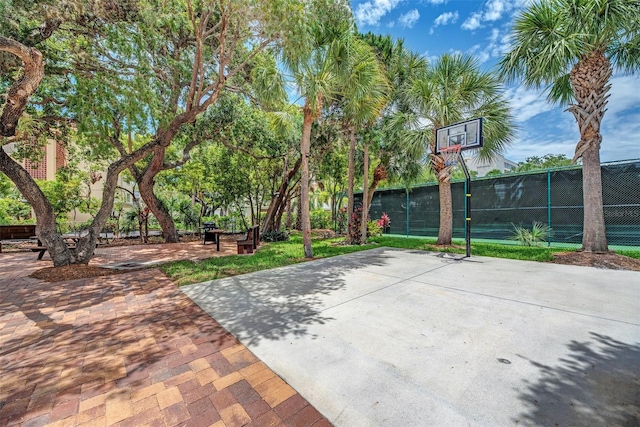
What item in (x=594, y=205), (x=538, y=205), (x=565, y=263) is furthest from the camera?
(x=538, y=205)

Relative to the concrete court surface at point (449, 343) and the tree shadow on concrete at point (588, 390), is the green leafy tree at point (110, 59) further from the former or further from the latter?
the tree shadow on concrete at point (588, 390)

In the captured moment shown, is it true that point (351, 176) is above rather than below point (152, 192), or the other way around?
above

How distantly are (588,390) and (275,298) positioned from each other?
3418 mm

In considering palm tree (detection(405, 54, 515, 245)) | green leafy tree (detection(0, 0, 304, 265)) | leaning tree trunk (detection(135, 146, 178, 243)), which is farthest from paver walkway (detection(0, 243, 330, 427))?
palm tree (detection(405, 54, 515, 245))

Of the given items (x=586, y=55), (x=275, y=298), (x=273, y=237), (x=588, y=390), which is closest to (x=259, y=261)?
(x=275, y=298)

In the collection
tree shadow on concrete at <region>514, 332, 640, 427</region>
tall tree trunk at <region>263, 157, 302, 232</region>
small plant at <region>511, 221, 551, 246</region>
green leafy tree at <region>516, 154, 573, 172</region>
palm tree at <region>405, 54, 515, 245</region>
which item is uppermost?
green leafy tree at <region>516, 154, 573, 172</region>

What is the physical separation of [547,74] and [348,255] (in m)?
6.86

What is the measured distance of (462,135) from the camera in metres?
7.49

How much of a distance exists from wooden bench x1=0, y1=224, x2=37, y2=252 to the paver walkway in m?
9.86

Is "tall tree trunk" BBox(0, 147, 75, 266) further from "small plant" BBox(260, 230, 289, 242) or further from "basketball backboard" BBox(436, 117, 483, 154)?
"basketball backboard" BBox(436, 117, 483, 154)

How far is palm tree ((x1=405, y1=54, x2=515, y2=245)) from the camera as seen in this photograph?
323 inches

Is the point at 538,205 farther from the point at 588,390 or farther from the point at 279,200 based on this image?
the point at 279,200

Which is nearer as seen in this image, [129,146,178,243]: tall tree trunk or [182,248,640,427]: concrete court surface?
[182,248,640,427]: concrete court surface

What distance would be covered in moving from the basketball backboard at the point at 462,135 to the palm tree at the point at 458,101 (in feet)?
2.40
